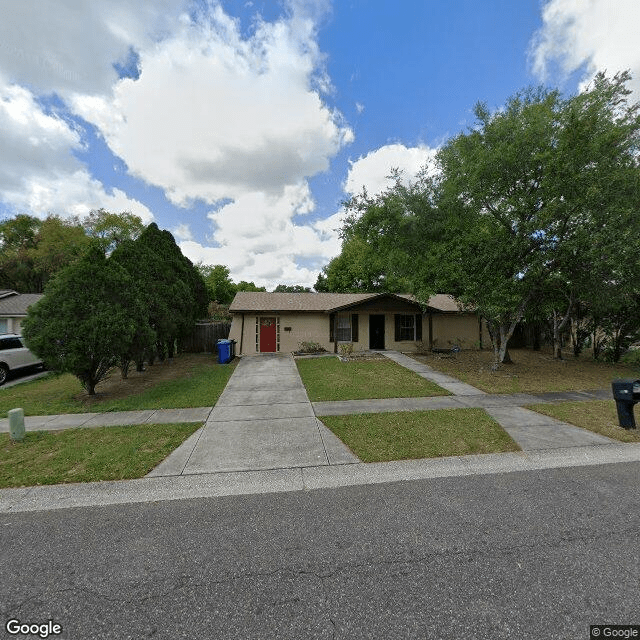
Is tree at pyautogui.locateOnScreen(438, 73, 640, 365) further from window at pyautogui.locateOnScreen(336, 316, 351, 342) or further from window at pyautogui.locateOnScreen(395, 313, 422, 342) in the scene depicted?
window at pyautogui.locateOnScreen(336, 316, 351, 342)

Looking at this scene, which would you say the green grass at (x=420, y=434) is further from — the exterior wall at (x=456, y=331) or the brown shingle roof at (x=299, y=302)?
the exterior wall at (x=456, y=331)

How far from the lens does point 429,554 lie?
277 cm

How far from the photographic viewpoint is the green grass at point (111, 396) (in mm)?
7492

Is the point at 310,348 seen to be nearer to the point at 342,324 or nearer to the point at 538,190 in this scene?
the point at 342,324

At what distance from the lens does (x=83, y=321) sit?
25.8ft

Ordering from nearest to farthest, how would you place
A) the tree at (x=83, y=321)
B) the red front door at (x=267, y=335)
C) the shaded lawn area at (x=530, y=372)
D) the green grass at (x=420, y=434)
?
the green grass at (x=420, y=434) → the tree at (x=83, y=321) → the shaded lawn area at (x=530, y=372) → the red front door at (x=267, y=335)

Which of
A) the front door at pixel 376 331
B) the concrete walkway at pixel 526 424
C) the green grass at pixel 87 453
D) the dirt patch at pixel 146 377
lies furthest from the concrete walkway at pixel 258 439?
the front door at pixel 376 331

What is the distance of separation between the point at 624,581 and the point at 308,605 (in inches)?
103

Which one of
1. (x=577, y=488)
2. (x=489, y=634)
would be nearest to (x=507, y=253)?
(x=577, y=488)

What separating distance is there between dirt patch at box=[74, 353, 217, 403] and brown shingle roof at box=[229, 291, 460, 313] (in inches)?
138

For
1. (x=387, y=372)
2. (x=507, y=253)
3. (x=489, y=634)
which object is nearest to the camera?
(x=489, y=634)

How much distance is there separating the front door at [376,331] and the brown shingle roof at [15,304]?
21882mm

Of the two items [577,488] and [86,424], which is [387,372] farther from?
[86,424]

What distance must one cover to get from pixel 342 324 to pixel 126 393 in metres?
11.4
